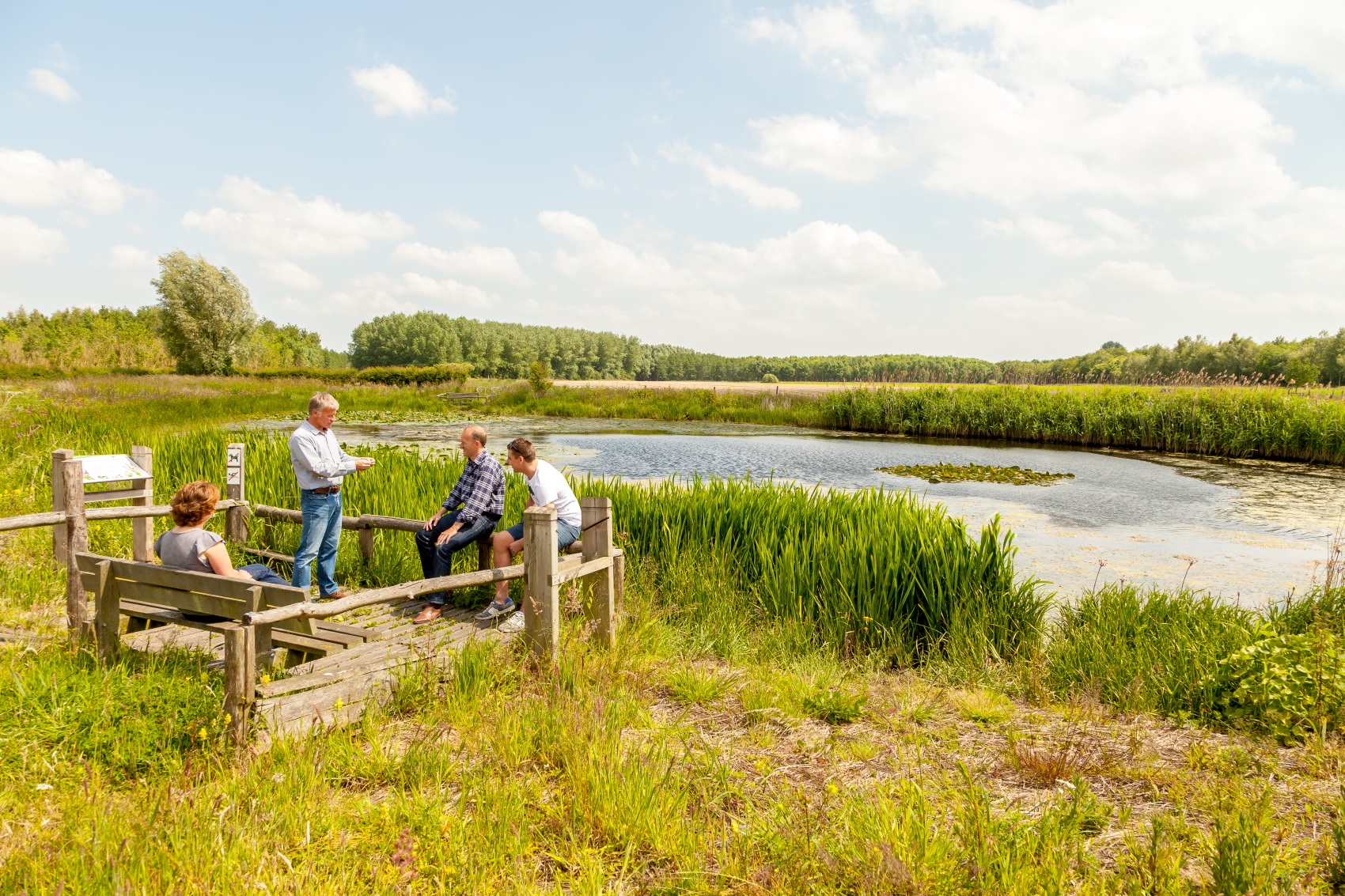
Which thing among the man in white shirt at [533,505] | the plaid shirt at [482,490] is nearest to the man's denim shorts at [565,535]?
the man in white shirt at [533,505]

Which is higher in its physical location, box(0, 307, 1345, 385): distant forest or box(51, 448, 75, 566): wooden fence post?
box(0, 307, 1345, 385): distant forest

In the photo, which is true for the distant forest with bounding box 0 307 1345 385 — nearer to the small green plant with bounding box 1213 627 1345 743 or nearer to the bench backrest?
the small green plant with bounding box 1213 627 1345 743

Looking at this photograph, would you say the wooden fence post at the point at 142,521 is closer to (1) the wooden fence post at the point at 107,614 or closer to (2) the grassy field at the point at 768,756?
(2) the grassy field at the point at 768,756

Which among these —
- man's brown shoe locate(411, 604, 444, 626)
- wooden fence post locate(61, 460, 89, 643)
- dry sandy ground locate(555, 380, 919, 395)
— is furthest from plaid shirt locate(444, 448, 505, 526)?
dry sandy ground locate(555, 380, 919, 395)

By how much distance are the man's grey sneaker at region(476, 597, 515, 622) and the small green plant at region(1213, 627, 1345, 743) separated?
4.97 m

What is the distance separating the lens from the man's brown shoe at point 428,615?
5648 millimetres

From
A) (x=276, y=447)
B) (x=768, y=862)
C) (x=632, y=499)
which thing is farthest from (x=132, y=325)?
(x=768, y=862)

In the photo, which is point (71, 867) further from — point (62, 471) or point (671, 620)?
point (62, 471)

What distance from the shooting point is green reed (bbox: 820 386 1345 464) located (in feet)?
66.3

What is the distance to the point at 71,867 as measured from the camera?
2453 millimetres

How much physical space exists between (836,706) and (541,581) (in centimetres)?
203

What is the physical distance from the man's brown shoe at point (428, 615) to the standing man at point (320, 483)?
4.20ft

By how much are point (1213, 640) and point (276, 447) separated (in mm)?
10935

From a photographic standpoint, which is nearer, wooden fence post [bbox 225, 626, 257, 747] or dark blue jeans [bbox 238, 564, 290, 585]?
wooden fence post [bbox 225, 626, 257, 747]
